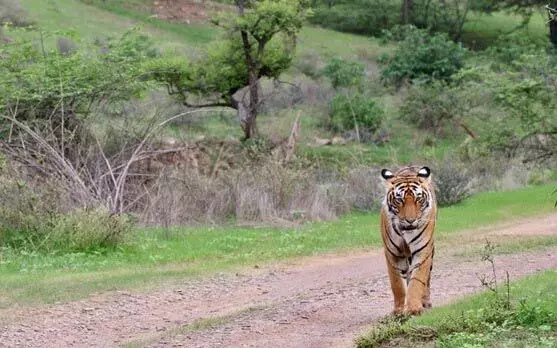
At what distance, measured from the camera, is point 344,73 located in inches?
1828

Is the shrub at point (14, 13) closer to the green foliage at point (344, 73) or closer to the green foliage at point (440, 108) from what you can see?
the green foliage at point (344, 73)

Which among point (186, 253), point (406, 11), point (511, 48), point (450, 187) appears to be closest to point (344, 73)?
point (511, 48)

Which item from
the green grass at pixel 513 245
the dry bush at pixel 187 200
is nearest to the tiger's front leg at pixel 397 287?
the green grass at pixel 513 245

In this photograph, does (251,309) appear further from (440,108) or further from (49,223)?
(440,108)

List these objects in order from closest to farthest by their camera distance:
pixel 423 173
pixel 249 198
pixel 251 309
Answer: pixel 423 173 < pixel 251 309 < pixel 249 198

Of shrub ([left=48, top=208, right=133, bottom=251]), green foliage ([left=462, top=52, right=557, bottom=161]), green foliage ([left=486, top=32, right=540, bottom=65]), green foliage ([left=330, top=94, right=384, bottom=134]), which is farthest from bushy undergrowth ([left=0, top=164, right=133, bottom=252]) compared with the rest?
green foliage ([left=486, top=32, right=540, bottom=65])

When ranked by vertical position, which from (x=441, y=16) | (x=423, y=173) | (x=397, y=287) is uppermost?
(x=441, y=16)

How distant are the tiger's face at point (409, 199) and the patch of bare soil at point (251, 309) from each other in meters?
1.29

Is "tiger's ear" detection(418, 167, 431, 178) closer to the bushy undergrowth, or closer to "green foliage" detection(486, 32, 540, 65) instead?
the bushy undergrowth

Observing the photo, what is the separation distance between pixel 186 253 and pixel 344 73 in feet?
96.4

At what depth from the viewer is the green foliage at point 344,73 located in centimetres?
4612

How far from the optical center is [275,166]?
82.8ft

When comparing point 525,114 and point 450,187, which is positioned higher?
point 525,114

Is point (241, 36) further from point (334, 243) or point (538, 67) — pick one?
point (334, 243)
